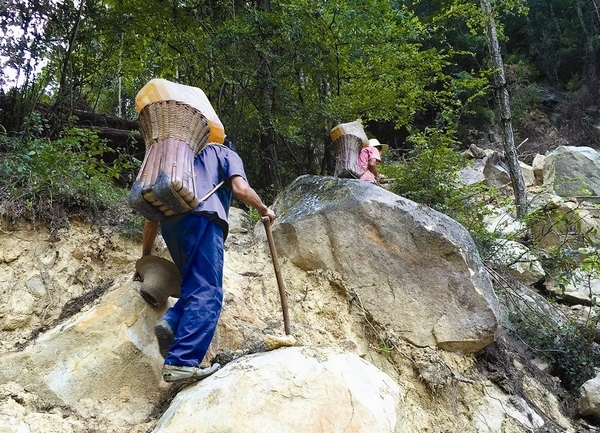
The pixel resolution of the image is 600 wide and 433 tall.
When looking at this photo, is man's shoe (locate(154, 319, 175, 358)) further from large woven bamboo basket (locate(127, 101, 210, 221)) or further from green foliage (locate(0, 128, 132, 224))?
green foliage (locate(0, 128, 132, 224))

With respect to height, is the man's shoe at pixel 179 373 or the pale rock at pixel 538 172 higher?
the pale rock at pixel 538 172

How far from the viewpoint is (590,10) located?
18.3 meters

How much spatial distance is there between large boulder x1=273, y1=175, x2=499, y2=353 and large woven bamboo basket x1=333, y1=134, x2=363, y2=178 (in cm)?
167

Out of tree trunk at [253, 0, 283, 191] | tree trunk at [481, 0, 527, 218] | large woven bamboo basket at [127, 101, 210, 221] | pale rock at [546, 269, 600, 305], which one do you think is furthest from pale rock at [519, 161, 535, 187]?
large woven bamboo basket at [127, 101, 210, 221]

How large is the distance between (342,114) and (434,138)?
5.20 feet

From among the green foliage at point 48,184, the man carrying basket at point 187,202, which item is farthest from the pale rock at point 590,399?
the green foliage at point 48,184

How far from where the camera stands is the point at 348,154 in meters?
6.48

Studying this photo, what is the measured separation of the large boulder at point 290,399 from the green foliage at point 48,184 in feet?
7.88

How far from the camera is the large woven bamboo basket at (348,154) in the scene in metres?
6.37

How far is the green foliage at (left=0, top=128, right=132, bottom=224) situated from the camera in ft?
14.2

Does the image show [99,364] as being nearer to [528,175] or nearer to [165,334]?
[165,334]

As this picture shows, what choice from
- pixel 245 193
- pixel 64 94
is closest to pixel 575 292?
pixel 245 193

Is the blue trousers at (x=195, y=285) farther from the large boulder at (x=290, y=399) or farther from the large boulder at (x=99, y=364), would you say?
the large boulder at (x=99, y=364)

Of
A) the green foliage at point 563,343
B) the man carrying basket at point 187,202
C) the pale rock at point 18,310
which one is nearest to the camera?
the man carrying basket at point 187,202
